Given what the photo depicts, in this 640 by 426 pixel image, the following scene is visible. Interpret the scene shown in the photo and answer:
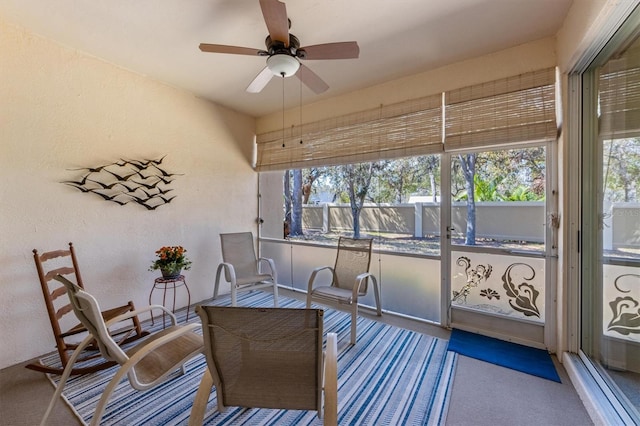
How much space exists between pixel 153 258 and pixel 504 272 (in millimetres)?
3704

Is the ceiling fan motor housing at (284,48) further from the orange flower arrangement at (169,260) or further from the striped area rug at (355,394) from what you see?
the striped area rug at (355,394)

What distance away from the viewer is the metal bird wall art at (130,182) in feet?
8.64

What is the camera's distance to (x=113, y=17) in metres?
2.08

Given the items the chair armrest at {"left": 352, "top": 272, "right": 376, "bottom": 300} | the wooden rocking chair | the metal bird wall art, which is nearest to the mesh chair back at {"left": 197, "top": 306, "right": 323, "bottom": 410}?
the chair armrest at {"left": 352, "top": 272, "right": 376, "bottom": 300}

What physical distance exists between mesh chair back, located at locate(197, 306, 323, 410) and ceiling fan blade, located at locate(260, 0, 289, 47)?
1585mm

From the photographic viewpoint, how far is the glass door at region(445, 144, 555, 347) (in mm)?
2404

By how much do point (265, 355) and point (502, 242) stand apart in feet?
7.93

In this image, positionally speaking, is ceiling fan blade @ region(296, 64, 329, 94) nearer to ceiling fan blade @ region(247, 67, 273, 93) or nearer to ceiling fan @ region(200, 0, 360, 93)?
ceiling fan @ region(200, 0, 360, 93)

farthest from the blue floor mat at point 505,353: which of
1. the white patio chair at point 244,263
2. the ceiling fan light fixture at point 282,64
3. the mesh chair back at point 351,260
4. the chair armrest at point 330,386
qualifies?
the ceiling fan light fixture at point 282,64

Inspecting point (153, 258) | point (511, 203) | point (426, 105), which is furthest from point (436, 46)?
point (153, 258)

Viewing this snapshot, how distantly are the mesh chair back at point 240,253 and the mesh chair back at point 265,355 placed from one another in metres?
2.26

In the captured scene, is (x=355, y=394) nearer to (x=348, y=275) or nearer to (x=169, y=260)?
(x=348, y=275)

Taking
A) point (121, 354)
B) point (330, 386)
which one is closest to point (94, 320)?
point (121, 354)

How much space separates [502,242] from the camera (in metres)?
2.56
